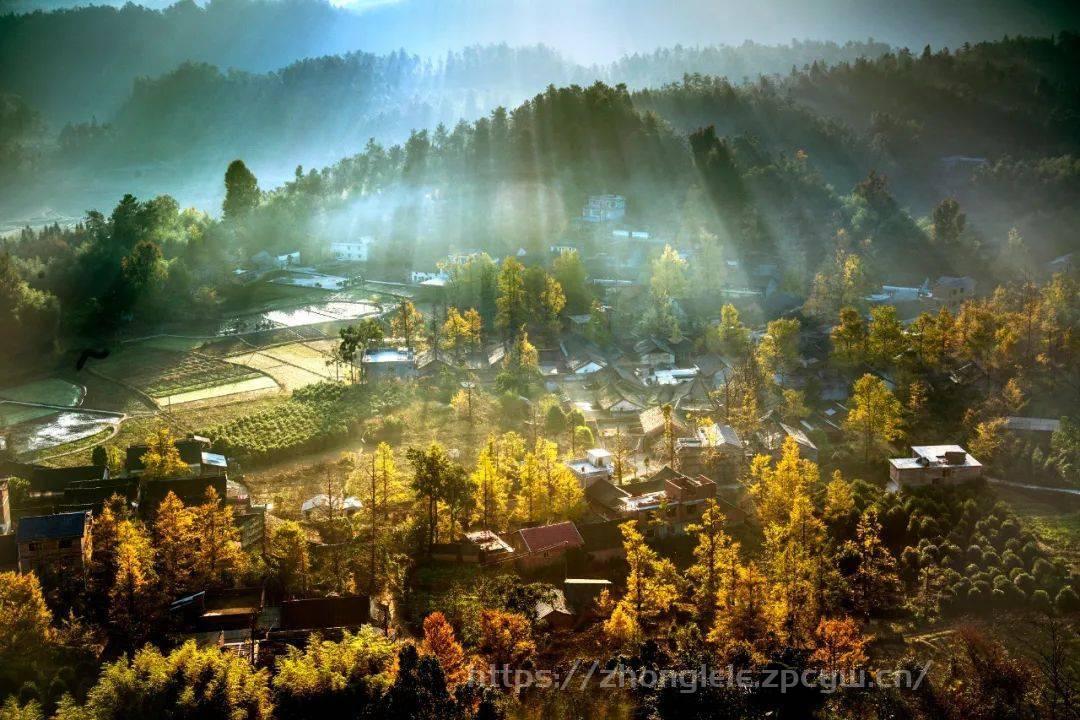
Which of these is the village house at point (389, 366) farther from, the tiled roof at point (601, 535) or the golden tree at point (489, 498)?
the tiled roof at point (601, 535)

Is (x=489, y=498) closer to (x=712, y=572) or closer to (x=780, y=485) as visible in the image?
(x=712, y=572)

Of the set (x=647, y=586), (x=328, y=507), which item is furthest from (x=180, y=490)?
(x=647, y=586)

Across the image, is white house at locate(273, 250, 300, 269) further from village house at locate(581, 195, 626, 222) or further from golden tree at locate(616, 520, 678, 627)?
golden tree at locate(616, 520, 678, 627)

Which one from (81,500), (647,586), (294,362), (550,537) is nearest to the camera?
(647,586)

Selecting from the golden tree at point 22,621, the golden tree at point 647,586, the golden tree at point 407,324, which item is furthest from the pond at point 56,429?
the golden tree at point 647,586

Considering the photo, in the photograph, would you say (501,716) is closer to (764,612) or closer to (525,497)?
(764,612)

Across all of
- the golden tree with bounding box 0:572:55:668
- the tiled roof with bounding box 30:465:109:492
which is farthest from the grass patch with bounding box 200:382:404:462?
the golden tree with bounding box 0:572:55:668

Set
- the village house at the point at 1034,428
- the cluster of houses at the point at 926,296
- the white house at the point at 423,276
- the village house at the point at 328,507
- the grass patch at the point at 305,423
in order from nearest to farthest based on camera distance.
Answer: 1. the village house at the point at 328,507
2. the grass patch at the point at 305,423
3. the village house at the point at 1034,428
4. the cluster of houses at the point at 926,296
5. the white house at the point at 423,276
